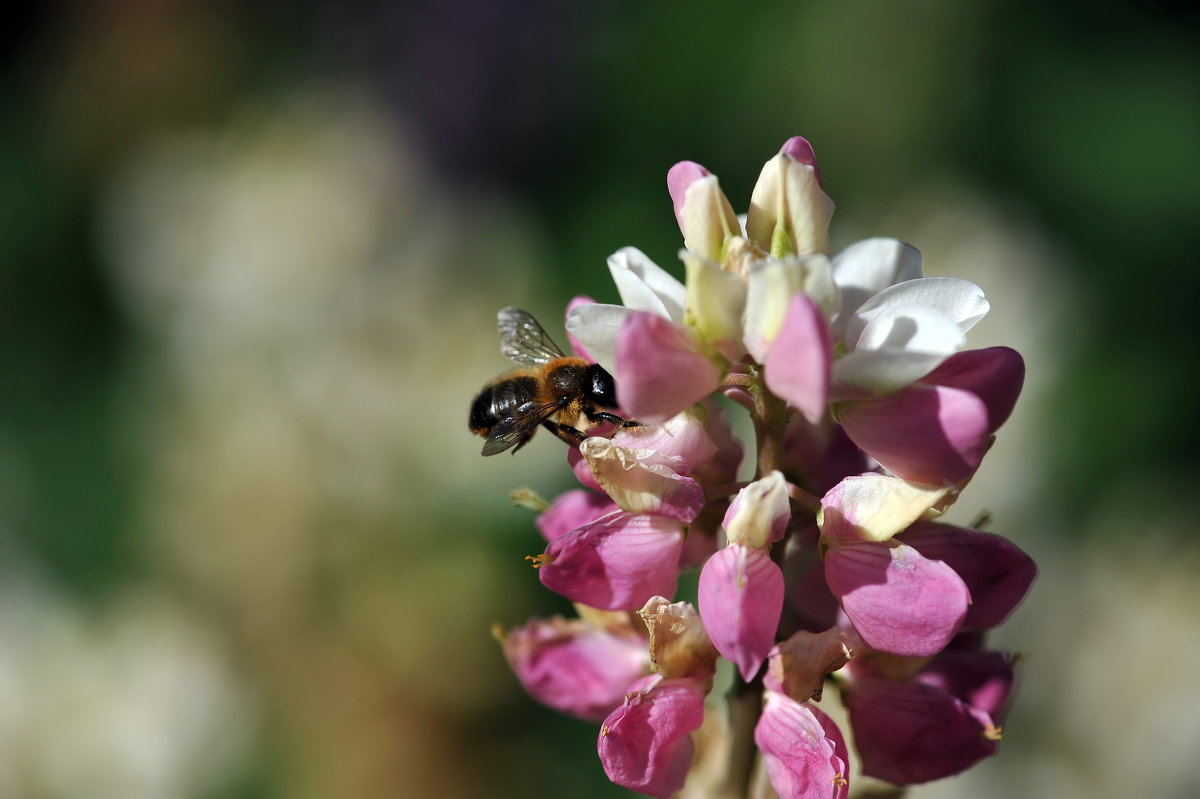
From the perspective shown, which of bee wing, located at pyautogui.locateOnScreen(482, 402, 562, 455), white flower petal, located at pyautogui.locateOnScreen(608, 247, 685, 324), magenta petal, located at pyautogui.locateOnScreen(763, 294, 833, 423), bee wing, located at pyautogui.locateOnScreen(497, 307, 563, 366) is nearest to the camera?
magenta petal, located at pyautogui.locateOnScreen(763, 294, 833, 423)

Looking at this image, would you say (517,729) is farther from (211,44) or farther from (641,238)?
(211,44)

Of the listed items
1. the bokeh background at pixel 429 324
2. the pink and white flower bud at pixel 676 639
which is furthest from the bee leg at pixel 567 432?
the bokeh background at pixel 429 324

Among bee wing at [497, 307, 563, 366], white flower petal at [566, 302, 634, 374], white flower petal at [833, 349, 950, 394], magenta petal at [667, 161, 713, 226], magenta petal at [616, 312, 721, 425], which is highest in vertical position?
bee wing at [497, 307, 563, 366]

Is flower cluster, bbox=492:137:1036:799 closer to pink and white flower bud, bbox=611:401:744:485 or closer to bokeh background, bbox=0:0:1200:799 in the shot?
pink and white flower bud, bbox=611:401:744:485

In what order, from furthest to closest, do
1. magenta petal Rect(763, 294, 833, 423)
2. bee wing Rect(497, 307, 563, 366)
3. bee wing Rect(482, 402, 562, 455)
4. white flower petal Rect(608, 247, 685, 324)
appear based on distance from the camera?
bee wing Rect(497, 307, 563, 366)
bee wing Rect(482, 402, 562, 455)
white flower petal Rect(608, 247, 685, 324)
magenta petal Rect(763, 294, 833, 423)

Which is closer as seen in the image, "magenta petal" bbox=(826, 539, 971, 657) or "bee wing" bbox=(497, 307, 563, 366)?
"magenta petal" bbox=(826, 539, 971, 657)

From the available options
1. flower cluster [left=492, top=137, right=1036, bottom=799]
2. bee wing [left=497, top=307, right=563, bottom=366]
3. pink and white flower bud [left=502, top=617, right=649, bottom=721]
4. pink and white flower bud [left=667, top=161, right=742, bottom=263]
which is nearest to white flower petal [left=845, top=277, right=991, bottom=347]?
flower cluster [left=492, top=137, right=1036, bottom=799]

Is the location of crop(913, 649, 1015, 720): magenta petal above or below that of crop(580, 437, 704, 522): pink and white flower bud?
below
